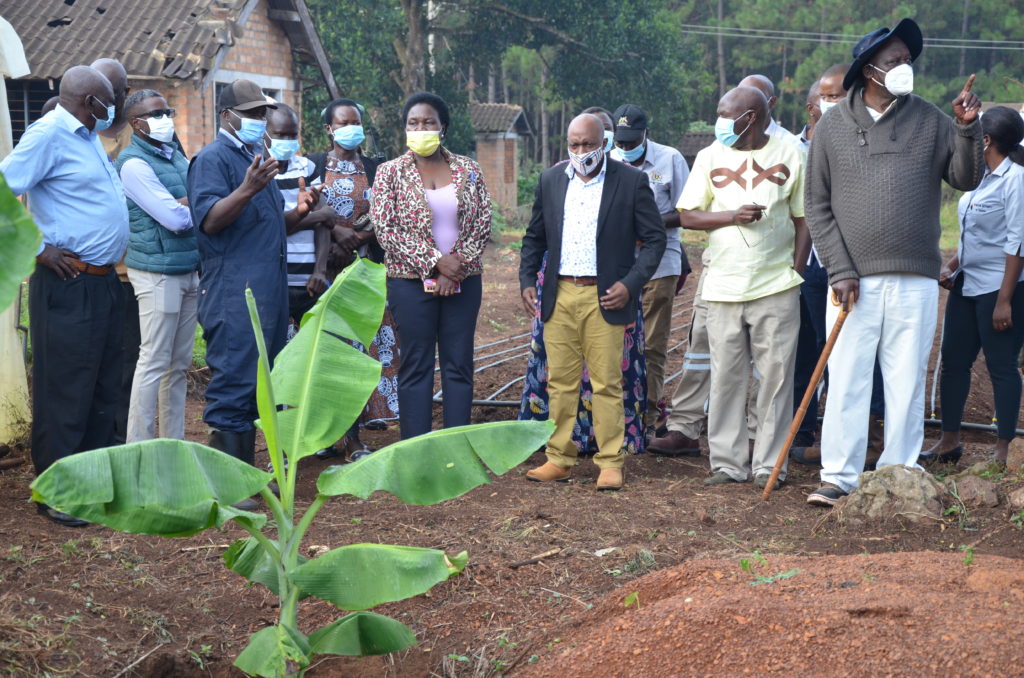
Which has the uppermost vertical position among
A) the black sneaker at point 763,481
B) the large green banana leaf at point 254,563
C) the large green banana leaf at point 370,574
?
the large green banana leaf at point 370,574

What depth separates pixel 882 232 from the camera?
5.55 metres

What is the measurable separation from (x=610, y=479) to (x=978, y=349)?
2396mm

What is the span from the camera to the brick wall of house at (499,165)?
107 feet

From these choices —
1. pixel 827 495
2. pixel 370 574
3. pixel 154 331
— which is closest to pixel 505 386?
pixel 154 331

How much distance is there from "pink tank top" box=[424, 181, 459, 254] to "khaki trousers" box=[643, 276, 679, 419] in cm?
153

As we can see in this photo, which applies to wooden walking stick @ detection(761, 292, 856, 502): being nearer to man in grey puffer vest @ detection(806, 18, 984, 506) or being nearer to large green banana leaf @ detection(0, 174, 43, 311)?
man in grey puffer vest @ detection(806, 18, 984, 506)

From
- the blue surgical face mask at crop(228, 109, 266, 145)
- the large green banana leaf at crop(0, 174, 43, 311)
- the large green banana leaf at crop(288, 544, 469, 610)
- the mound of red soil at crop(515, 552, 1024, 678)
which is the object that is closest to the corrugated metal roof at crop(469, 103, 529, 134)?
the blue surgical face mask at crop(228, 109, 266, 145)

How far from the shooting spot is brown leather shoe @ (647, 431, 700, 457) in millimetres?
7102

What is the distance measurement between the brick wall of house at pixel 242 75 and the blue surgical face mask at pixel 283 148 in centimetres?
755

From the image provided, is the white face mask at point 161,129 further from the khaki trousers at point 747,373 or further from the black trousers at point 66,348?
the khaki trousers at point 747,373

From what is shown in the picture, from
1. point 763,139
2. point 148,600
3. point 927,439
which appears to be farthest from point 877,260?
point 148,600

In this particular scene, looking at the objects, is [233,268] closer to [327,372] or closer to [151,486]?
[327,372]

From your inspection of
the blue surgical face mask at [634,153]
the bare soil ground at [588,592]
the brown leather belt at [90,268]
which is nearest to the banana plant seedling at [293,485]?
the bare soil ground at [588,592]

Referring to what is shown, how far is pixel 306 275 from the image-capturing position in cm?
673
